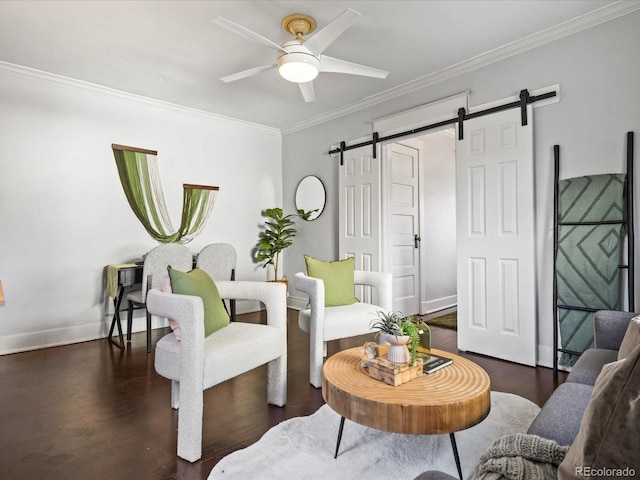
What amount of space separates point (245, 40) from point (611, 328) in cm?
320

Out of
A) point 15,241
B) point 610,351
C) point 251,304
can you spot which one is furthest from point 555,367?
point 15,241

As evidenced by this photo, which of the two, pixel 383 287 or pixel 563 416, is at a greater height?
pixel 383 287

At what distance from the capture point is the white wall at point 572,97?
2.68 m

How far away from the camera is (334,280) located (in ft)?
10.2

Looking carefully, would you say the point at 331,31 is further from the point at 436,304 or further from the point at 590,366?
the point at 436,304

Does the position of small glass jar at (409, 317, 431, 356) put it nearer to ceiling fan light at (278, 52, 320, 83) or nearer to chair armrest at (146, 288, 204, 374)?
chair armrest at (146, 288, 204, 374)

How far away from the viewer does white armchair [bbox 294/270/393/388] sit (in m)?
2.64

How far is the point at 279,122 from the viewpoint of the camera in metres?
5.35

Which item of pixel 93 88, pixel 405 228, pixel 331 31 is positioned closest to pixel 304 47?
pixel 331 31

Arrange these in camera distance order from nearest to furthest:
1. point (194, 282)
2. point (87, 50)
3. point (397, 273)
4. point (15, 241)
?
point (194, 282)
point (87, 50)
point (15, 241)
point (397, 273)

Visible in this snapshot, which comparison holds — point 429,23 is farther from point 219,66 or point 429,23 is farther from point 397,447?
point 397,447

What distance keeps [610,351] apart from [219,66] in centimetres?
368

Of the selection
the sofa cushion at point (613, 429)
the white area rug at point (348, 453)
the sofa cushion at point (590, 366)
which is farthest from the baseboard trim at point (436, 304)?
the sofa cushion at point (613, 429)

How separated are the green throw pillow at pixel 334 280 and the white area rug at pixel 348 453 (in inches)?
42.8
